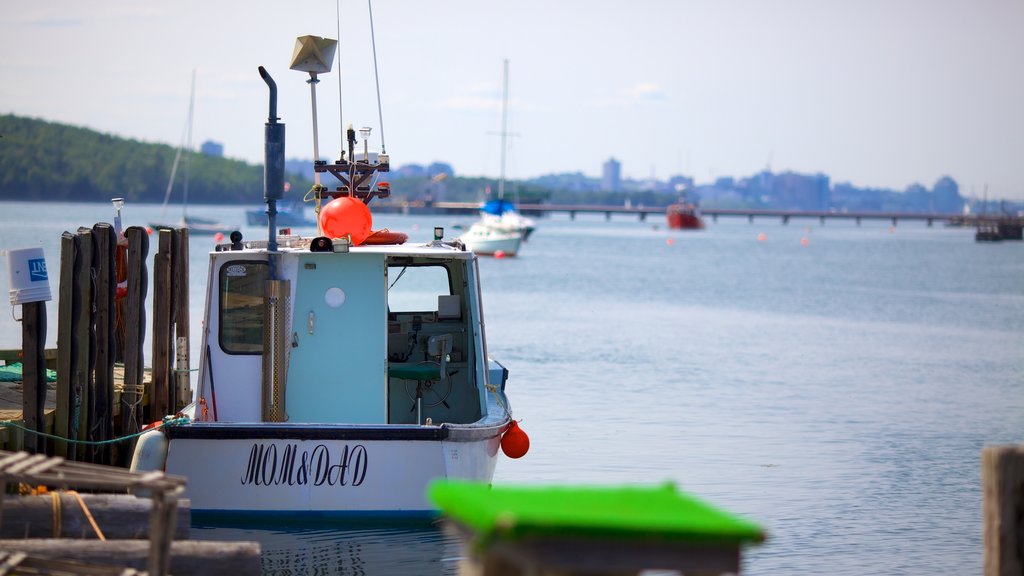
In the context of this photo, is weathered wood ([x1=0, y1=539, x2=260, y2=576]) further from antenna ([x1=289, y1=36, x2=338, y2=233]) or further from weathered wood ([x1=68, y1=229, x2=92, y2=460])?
antenna ([x1=289, y1=36, x2=338, y2=233])

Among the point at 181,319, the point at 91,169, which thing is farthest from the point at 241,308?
the point at 91,169

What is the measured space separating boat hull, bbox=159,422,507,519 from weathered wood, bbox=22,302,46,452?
4.44 feet

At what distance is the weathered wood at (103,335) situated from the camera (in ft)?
40.9

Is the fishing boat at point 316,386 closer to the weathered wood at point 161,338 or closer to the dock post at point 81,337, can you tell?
the dock post at point 81,337

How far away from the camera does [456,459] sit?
11164mm

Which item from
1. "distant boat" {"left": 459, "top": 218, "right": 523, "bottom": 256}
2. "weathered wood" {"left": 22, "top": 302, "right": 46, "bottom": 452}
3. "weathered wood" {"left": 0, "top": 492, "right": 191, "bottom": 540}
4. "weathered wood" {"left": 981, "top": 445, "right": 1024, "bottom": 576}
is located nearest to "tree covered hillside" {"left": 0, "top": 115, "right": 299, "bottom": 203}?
"distant boat" {"left": 459, "top": 218, "right": 523, "bottom": 256}

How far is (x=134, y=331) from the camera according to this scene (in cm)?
1349

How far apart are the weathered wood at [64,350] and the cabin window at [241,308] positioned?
1.44 meters

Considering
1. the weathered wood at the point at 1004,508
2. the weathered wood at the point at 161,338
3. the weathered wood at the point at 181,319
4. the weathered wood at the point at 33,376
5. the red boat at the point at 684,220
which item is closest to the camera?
the weathered wood at the point at 1004,508

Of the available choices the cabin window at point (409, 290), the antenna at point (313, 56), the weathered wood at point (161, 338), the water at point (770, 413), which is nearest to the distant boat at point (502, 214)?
the water at point (770, 413)

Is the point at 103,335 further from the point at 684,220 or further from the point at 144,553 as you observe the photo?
Result: the point at 684,220

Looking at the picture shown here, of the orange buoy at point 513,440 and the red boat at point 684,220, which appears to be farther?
the red boat at point 684,220

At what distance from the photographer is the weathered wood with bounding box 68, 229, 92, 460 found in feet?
39.4

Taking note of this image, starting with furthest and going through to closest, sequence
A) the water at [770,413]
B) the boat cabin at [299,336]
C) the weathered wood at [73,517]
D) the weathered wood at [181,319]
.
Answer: the weathered wood at [181,319]
the water at [770,413]
the boat cabin at [299,336]
the weathered wood at [73,517]
